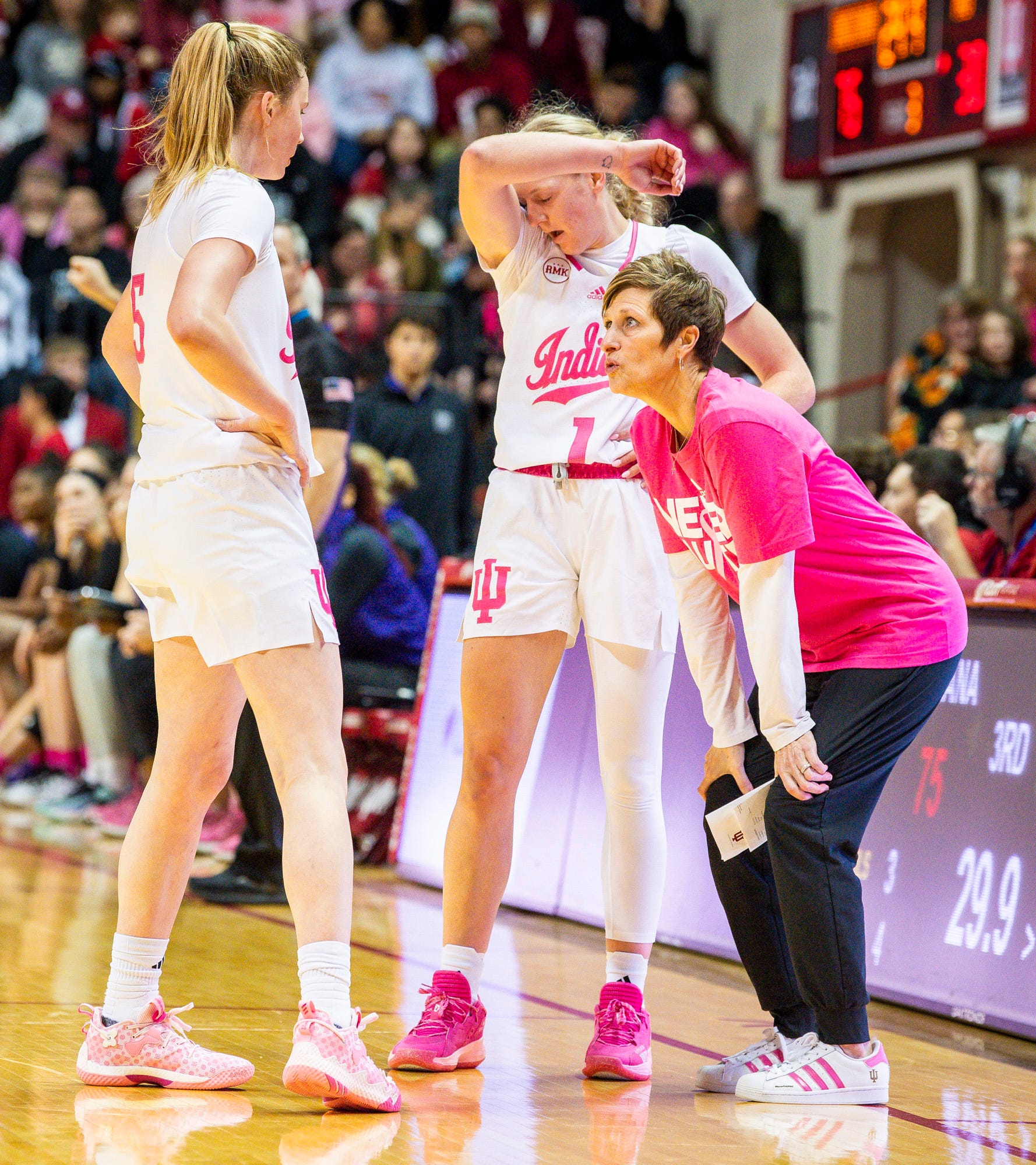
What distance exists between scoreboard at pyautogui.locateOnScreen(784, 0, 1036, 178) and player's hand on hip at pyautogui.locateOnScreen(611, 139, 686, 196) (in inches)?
261

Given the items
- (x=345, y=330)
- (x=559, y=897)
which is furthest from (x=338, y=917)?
(x=345, y=330)

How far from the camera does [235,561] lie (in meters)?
2.70

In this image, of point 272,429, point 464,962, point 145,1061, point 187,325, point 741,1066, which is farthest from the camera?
point 464,962

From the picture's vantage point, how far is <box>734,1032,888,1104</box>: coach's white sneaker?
116 inches

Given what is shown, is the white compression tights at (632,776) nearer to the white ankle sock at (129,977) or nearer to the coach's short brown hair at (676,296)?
the coach's short brown hair at (676,296)

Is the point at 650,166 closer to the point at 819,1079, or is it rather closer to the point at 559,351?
the point at 559,351

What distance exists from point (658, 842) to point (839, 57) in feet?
26.7

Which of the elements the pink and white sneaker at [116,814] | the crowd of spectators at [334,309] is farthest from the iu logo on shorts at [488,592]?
the pink and white sneaker at [116,814]

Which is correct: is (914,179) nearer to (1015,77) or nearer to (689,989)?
(1015,77)

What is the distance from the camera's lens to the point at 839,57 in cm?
1020

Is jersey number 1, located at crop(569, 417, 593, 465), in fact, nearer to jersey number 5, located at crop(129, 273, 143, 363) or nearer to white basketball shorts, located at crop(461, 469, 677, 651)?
white basketball shorts, located at crop(461, 469, 677, 651)

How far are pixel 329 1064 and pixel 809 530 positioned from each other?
117 cm

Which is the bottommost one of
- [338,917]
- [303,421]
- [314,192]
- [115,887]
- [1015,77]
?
[115,887]

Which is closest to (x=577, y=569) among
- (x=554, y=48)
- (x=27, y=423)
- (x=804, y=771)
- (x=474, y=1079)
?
(x=804, y=771)
